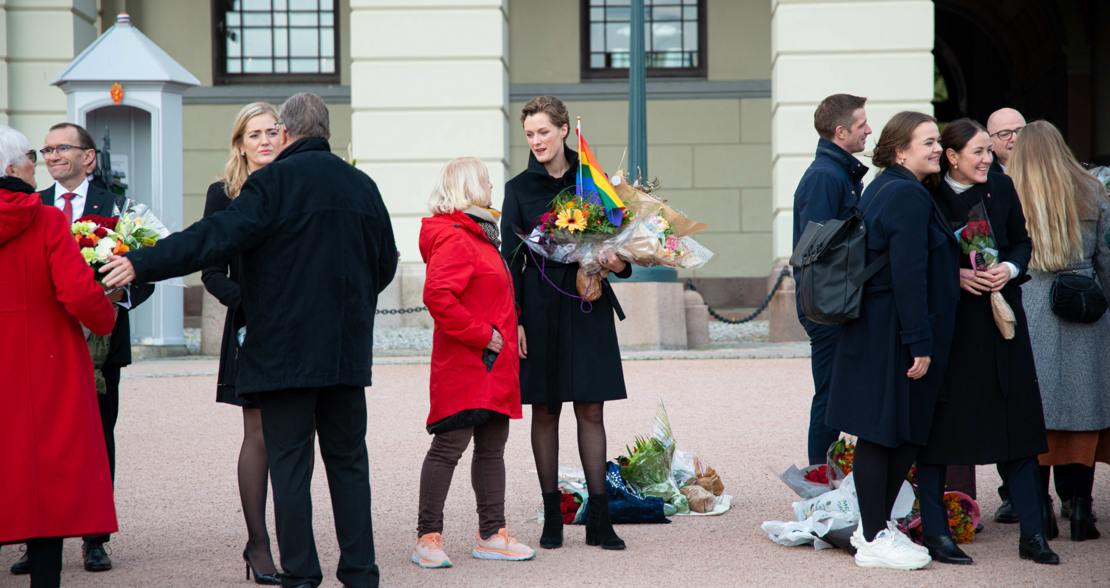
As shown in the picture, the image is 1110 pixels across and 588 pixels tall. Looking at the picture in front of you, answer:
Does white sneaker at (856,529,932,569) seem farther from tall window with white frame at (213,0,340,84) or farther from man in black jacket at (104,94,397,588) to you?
tall window with white frame at (213,0,340,84)

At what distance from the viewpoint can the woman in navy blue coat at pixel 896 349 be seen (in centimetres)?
376

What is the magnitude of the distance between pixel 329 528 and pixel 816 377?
241 centimetres

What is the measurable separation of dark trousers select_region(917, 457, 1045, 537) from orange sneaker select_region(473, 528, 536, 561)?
5.21 ft

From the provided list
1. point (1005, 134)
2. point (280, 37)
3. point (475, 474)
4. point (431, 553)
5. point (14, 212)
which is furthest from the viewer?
point (280, 37)

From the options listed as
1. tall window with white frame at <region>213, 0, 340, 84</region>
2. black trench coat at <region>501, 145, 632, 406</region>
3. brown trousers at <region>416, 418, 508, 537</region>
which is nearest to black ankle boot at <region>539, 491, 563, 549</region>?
brown trousers at <region>416, 418, 508, 537</region>

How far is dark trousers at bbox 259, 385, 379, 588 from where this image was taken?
329 centimetres

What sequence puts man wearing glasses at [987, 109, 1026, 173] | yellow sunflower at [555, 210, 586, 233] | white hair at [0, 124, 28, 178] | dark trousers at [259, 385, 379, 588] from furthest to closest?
1. man wearing glasses at [987, 109, 1026, 173]
2. yellow sunflower at [555, 210, 586, 233]
3. dark trousers at [259, 385, 379, 588]
4. white hair at [0, 124, 28, 178]

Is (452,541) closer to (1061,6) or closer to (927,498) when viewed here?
(927,498)

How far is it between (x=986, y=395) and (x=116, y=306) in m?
3.46

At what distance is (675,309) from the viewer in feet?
34.9

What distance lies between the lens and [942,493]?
156 inches

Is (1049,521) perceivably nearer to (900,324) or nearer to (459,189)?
(900,324)

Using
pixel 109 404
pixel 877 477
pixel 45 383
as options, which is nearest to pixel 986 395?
pixel 877 477


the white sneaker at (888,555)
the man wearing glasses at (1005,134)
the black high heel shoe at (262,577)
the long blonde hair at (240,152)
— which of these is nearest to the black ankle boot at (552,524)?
the black high heel shoe at (262,577)
